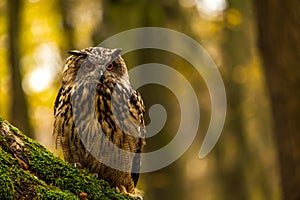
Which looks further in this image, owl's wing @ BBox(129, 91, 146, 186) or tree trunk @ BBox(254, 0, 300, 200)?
tree trunk @ BBox(254, 0, 300, 200)

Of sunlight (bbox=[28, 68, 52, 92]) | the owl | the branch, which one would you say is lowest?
the branch

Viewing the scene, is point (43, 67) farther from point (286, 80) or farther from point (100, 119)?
point (100, 119)

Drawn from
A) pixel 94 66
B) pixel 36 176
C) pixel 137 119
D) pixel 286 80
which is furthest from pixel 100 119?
pixel 286 80

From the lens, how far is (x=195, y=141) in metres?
15.0

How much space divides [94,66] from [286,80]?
218 centimetres

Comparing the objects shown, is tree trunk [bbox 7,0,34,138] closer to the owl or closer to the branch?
the owl

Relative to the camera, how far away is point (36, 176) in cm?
352

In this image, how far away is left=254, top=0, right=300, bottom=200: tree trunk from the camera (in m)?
6.17

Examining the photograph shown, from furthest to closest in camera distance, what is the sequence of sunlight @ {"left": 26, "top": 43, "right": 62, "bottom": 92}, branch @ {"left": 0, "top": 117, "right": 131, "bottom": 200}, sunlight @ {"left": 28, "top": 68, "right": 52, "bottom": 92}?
sunlight @ {"left": 28, "top": 68, "right": 52, "bottom": 92}
sunlight @ {"left": 26, "top": 43, "right": 62, "bottom": 92}
branch @ {"left": 0, "top": 117, "right": 131, "bottom": 200}

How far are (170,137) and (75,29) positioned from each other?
3.22 m

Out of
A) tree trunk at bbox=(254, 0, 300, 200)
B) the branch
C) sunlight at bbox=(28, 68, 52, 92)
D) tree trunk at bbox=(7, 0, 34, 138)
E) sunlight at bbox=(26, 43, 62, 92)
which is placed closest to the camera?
the branch

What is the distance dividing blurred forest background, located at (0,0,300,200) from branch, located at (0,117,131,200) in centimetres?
283

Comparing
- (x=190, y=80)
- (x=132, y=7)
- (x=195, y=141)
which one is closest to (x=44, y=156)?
(x=132, y=7)

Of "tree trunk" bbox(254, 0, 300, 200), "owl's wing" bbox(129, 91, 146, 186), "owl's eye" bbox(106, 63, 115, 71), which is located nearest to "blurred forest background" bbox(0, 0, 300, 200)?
"tree trunk" bbox(254, 0, 300, 200)
